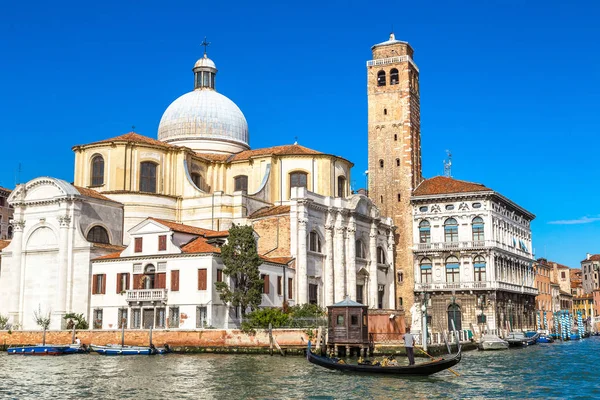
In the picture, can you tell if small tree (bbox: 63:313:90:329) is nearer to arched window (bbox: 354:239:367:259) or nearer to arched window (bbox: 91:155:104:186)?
arched window (bbox: 91:155:104:186)

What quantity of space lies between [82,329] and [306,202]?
1424 centimetres

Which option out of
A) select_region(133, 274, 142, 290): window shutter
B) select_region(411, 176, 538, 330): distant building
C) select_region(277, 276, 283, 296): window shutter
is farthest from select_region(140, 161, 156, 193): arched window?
select_region(411, 176, 538, 330): distant building

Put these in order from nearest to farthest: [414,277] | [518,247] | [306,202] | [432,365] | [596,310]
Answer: [432,365]
[306,202]
[414,277]
[518,247]
[596,310]

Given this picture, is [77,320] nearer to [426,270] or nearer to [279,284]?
[279,284]

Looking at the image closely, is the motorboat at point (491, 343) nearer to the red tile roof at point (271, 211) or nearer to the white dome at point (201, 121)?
the red tile roof at point (271, 211)

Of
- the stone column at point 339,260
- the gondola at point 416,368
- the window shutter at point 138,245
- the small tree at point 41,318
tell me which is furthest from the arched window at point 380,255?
the gondola at point 416,368

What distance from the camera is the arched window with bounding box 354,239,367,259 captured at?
166 feet

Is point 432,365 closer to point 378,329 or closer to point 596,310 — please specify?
point 378,329

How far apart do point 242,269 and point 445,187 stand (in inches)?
840

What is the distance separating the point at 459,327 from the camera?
52219mm

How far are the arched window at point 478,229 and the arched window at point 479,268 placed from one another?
1.33 meters

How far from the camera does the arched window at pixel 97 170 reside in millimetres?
47406

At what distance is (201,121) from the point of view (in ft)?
177

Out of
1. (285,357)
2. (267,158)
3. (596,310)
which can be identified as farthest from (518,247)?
(596,310)
